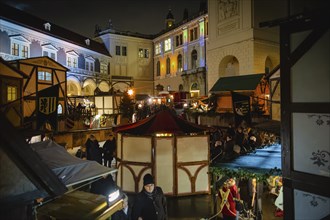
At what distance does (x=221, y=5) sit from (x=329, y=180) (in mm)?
24920

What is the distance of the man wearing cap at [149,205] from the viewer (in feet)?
17.4

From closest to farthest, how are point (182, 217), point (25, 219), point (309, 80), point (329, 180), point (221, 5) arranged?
1. point (25, 219)
2. point (329, 180)
3. point (309, 80)
4. point (182, 217)
5. point (221, 5)

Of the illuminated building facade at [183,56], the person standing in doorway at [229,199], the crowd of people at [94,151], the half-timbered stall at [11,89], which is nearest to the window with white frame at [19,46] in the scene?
the half-timbered stall at [11,89]

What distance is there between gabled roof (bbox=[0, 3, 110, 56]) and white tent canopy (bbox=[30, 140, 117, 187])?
72.1ft

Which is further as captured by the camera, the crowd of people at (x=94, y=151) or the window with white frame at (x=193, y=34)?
the window with white frame at (x=193, y=34)

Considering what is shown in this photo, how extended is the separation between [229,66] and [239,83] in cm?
609

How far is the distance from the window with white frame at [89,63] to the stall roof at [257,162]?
35.7 metres

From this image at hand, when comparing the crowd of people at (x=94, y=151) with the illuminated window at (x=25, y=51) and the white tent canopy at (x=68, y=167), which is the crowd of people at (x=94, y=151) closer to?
the white tent canopy at (x=68, y=167)

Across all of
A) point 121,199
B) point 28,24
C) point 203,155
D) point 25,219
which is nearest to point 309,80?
point 25,219

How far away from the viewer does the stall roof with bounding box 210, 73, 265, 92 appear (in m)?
19.6

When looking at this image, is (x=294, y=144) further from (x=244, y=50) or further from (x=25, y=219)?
(x=244, y=50)

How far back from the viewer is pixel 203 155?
9.91m

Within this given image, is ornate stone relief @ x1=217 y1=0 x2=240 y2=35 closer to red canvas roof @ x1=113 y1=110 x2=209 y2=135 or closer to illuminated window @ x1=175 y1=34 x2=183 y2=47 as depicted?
red canvas roof @ x1=113 y1=110 x2=209 y2=135

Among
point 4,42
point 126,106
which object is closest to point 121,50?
point 126,106
